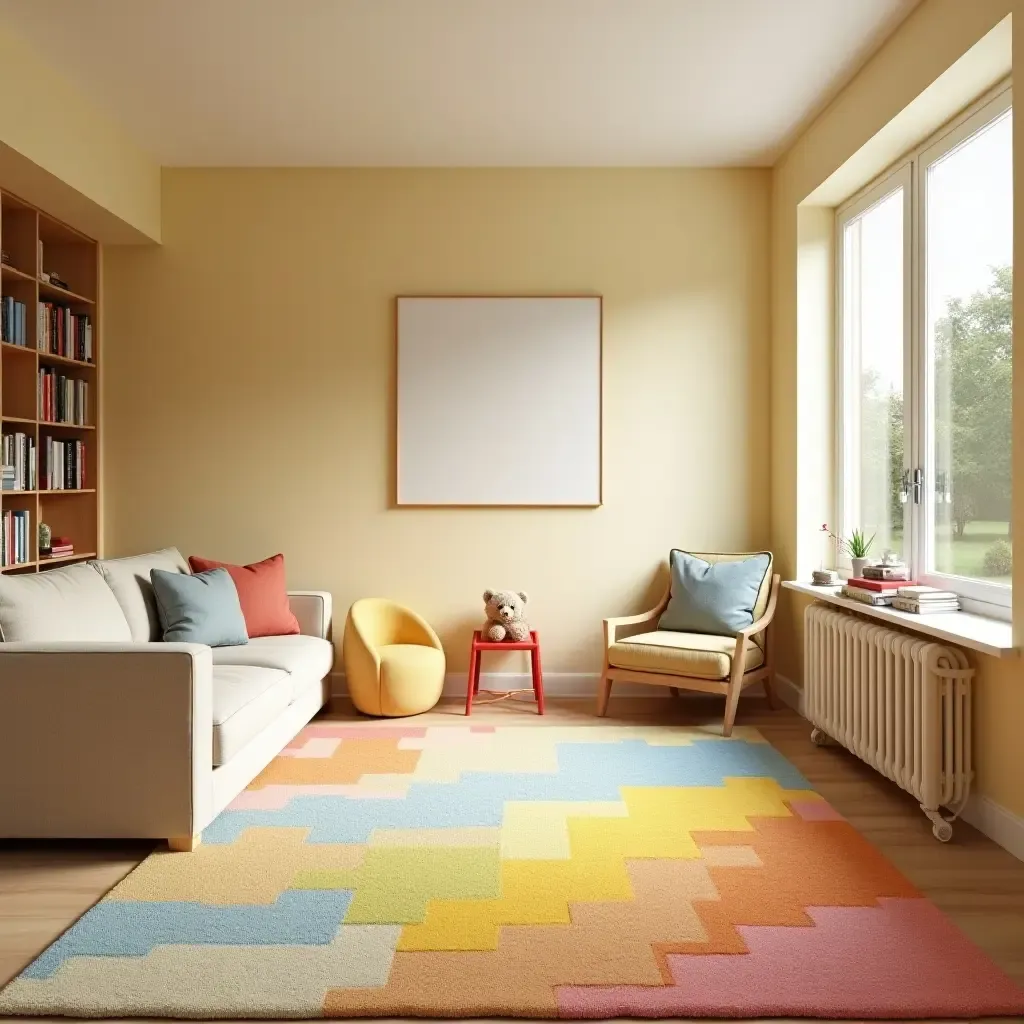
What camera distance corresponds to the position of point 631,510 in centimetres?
535

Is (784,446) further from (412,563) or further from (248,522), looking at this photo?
(248,522)

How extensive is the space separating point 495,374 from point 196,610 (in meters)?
2.10

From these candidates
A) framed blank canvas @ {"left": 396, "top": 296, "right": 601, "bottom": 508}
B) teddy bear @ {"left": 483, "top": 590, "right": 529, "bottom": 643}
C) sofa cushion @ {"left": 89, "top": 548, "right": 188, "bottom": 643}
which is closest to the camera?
sofa cushion @ {"left": 89, "top": 548, "right": 188, "bottom": 643}

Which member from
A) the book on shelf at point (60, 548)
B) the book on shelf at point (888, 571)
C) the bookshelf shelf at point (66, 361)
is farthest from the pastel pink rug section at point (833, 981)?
the bookshelf shelf at point (66, 361)

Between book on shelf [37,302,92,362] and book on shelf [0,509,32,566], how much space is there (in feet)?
2.77

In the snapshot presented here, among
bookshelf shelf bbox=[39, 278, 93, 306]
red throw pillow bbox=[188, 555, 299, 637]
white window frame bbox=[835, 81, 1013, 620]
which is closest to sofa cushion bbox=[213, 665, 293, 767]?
red throw pillow bbox=[188, 555, 299, 637]

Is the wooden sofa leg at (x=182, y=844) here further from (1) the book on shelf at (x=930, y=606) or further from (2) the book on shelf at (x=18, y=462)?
(1) the book on shelf at (x=930, y=606)

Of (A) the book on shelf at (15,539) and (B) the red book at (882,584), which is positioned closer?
(B) the red book at (882,584)

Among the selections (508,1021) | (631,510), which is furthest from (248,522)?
(508,1021)

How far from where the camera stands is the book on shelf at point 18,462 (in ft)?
14.1

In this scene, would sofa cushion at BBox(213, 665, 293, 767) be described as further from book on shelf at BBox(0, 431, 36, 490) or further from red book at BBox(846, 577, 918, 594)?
red book at BBox(846, 577, 918, 594)

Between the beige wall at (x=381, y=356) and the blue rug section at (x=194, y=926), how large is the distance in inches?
110

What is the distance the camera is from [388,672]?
4.77 metres

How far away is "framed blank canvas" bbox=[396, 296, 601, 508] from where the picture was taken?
5.28 metres
